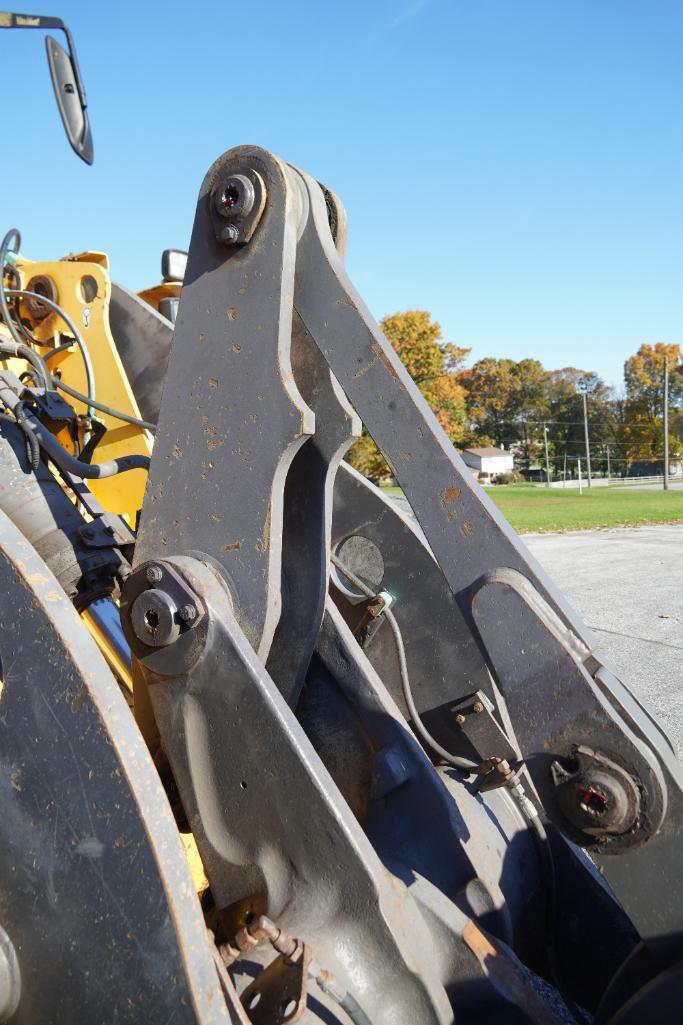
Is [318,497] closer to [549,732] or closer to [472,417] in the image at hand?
[549,732]

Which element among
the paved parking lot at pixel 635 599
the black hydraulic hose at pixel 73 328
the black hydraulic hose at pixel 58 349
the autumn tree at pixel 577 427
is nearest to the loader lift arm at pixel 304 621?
the paved parking lot at pixel 635 599

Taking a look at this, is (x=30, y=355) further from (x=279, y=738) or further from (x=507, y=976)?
(x=507, y=976)

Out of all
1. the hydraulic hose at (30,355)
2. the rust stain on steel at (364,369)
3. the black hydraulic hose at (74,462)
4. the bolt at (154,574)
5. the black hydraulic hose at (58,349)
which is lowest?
the bolt at (154,574)

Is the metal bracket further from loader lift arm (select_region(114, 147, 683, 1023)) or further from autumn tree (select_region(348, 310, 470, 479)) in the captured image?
autumn tree (select_region(348, 310, 470, 479))

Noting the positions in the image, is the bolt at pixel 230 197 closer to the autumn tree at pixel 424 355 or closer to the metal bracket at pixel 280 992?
the metal bracket at pixel 280 992

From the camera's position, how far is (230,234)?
1.80 m

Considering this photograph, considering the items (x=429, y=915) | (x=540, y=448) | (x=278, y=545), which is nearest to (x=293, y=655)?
(x=278, y=545)

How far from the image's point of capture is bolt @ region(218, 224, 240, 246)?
5.90 ft

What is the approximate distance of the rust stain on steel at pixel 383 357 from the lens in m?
1.78

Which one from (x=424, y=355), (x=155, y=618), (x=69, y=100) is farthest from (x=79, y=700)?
(x=424, y=355)

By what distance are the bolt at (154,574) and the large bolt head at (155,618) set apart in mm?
18

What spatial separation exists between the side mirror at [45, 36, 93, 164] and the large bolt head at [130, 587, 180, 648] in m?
2.28

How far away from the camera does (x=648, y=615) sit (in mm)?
9047

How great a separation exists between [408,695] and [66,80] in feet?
8.50
